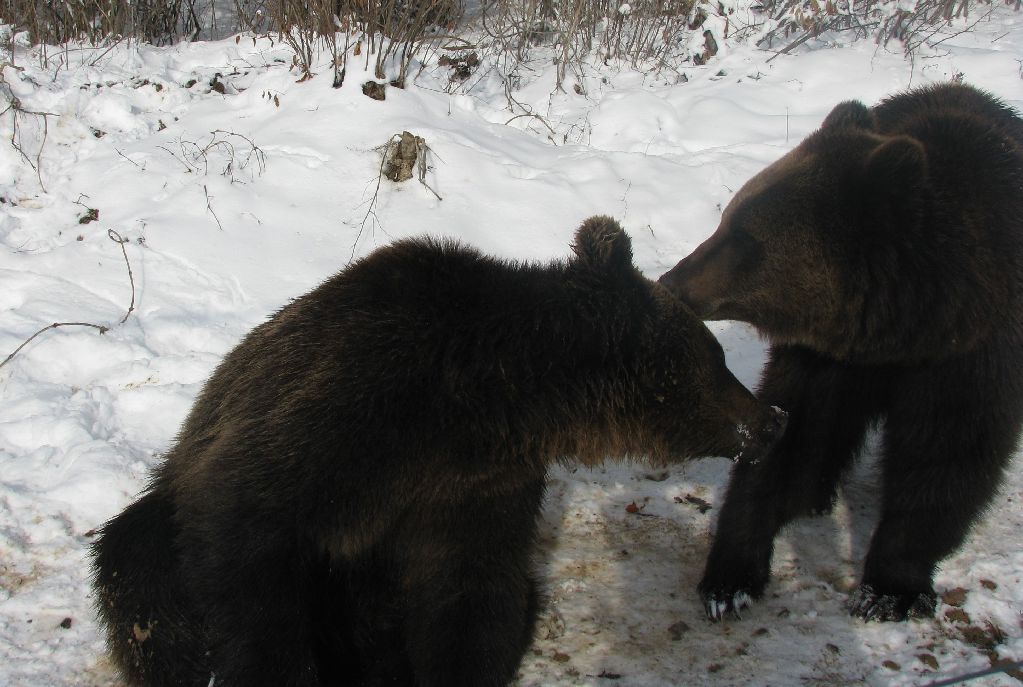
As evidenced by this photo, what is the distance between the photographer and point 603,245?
317 centimetres

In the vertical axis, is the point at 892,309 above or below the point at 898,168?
below

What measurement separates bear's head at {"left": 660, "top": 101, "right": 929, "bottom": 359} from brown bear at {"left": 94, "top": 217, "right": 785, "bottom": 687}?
0.49 meters

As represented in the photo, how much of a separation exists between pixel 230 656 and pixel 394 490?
76 centimetres

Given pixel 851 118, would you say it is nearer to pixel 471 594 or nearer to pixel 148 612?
pixel 471 594

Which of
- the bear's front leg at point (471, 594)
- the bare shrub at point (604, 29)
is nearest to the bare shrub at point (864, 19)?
the bare shrub at point (604, 29)

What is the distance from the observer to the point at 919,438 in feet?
12.4

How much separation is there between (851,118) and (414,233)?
11.7 ft

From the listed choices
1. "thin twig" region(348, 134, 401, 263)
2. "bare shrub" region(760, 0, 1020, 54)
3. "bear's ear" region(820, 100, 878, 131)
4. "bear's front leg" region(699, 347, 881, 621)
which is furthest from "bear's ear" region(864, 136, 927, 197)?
"bare shrub" region(760, 0, 1020, 54)

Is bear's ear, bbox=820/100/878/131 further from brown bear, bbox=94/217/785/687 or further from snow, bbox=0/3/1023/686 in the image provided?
snow, bbox=0/3/1023/686

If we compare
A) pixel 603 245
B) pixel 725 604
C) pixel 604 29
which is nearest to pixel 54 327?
pixel 603 245

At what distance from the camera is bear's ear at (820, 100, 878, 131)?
4000mm

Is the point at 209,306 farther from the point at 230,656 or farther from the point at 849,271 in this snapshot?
the point at 849,271

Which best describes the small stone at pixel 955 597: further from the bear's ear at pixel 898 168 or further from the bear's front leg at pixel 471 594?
the bear's front leg at pixel 471 594

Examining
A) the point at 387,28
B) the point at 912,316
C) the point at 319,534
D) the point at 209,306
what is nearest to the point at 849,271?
the point at 912,316
